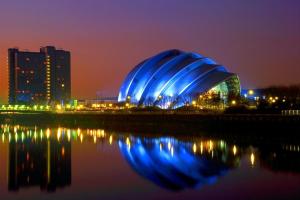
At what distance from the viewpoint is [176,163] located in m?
24.3

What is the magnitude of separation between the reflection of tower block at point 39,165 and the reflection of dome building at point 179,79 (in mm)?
35740

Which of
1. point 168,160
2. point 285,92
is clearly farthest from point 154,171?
point 285,92

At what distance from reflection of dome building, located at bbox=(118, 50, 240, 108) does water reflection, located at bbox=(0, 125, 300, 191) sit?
33213mm

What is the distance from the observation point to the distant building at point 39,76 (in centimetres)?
16625

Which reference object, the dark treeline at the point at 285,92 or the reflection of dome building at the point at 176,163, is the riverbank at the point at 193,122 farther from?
the dark treeline at the point at 285,92

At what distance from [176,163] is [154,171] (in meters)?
2.46

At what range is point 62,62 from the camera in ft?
586

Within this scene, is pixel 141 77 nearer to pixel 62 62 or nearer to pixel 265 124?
pixel 265 124

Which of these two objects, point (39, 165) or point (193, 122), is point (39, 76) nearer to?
point (193, 122)

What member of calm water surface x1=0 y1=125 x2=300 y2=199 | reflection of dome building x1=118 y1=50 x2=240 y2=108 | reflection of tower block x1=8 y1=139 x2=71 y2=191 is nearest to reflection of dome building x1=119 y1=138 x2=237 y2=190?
calm water surface x1=0 y1=125 x2=300 y2=199

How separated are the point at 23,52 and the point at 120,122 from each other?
12402 centimetres

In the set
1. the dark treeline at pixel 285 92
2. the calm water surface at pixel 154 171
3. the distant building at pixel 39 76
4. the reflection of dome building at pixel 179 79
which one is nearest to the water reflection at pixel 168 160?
the calm water surface at pixel 154 171

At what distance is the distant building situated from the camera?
166 meters

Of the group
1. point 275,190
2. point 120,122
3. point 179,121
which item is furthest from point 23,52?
point 275,190
